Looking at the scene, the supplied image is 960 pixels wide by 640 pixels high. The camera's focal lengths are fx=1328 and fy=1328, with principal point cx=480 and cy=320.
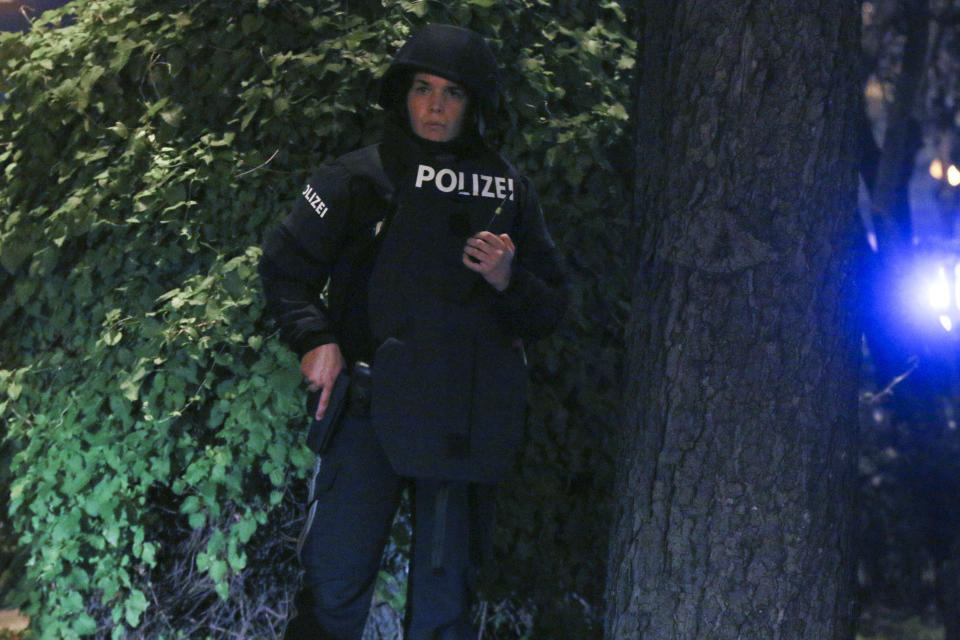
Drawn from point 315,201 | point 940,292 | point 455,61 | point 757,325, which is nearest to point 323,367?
point 315,201

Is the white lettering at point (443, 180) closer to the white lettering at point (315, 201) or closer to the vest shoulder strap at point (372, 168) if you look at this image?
the vest shoulder strap at point (372, 168)

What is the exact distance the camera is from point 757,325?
362cm

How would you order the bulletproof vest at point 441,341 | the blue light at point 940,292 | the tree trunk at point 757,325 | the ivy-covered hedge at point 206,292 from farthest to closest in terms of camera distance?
1. the blue light at point 940,292
2. the ivy-covered hedge at point 206,292
3. the bulletproof vest at point 441,341
4. the tree trunk at point 757,325

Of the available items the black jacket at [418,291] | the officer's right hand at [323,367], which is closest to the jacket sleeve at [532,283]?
the black jacket at [418,291]

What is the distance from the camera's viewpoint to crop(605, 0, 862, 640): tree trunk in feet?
11.8

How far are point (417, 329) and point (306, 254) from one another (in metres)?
0.40

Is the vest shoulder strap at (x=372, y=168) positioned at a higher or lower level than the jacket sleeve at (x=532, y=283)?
higher

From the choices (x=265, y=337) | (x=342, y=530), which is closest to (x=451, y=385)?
(x=342, y=530)

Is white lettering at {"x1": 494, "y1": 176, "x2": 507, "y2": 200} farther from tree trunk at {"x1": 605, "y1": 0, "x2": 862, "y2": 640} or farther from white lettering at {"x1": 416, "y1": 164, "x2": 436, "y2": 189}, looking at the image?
tree trunk at {"x1": 605, "y1": 0, "x2": 862, "y2": 640}

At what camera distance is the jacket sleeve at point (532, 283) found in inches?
152

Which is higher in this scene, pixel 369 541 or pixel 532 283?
pixel 532 283

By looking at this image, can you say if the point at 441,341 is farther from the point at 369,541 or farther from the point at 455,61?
the point at 455,61

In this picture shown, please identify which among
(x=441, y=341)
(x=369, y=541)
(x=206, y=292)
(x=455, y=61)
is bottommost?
(x=369, y=541)

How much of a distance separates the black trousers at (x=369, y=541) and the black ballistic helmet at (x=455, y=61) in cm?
102
